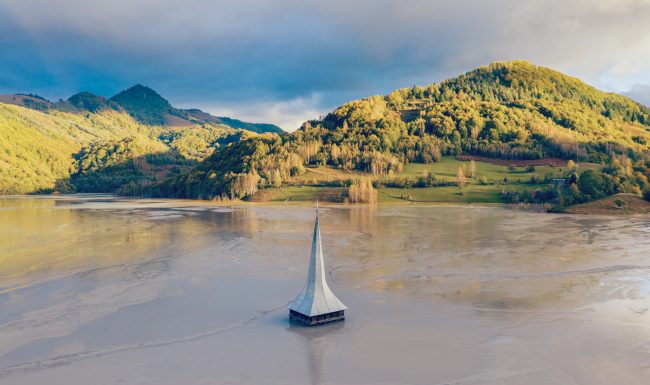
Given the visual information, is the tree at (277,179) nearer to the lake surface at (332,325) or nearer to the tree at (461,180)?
the tree at (461,180)

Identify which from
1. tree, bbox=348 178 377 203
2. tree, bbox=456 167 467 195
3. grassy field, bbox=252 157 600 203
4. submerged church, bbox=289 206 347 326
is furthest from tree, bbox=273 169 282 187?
submerged church, bbox=289 206 347 326

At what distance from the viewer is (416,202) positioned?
15012 cm

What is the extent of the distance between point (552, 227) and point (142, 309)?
72064mm

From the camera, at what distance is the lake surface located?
23.6m

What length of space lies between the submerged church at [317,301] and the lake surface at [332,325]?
37.3 inches

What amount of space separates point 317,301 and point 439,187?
133m

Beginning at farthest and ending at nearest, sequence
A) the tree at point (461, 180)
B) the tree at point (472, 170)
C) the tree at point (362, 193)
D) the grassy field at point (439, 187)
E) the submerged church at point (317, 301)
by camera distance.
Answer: the tree at point (472, 170), the tree at point (461, 180), the tree at point (362, 193), the grassy field at point (439, 187), the submerged church at point (317, 301)

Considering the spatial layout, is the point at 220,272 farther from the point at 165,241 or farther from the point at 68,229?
the point at 68,229

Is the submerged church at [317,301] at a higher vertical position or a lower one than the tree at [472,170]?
lower

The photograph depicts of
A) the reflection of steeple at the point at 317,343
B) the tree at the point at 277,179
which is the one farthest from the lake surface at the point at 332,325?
the tree at the point at 277,179

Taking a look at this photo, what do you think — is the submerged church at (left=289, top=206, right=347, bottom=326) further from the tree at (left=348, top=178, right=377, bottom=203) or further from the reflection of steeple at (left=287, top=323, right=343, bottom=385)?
the tree at (left=348, top=178, right=377, bottom=203)

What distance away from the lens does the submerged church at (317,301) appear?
2930cm

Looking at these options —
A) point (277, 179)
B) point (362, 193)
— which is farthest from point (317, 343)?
point (277, 179)

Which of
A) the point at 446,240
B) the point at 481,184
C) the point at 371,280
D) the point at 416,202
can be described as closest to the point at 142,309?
the point at 371,280
